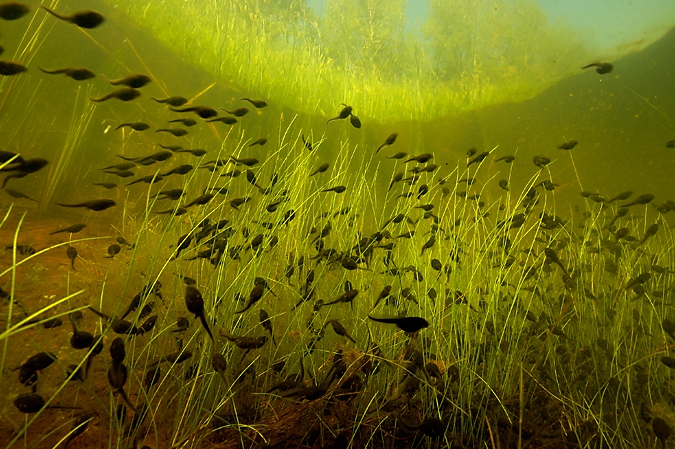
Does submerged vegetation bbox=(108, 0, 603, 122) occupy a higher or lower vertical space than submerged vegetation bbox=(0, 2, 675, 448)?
higher

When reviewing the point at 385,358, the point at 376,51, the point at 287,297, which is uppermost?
the point at 376,51

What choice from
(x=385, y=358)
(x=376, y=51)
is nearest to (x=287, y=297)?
(x=385, y=358)

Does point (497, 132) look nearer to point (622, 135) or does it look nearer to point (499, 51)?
point (622, 135)

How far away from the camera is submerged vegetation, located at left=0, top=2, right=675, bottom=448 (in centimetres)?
153

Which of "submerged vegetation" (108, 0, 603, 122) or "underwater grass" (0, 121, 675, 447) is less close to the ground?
"submerged vegetation" (108, 0, 603, 122)

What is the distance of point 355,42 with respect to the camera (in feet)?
29.8

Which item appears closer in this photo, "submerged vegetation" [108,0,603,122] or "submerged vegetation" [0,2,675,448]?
"submerged vegetation" [0,2,675,448]

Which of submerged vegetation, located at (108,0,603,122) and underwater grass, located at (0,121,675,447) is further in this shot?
submerged vegetation, located at (108,0,603,122)

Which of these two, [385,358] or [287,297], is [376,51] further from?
[385,358]

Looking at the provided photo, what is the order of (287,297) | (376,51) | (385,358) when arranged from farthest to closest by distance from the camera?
(376,51), (287,297), (385,358)

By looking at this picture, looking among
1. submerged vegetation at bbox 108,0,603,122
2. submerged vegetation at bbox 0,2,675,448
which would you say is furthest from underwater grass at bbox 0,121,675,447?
submerged vegetation at bbox 108,0,603,122

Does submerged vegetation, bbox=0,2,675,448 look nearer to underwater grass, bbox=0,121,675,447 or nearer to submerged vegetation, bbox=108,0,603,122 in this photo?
underwater grass, bbox=0,121,675,447

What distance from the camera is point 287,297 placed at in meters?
2.66

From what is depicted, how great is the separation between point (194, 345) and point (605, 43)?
41.7ft
